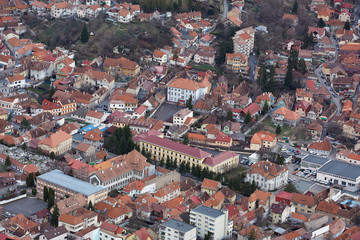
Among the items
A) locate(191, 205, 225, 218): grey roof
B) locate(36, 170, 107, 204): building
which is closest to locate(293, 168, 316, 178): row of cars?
locate(191, 205, 225, 218): grey roof

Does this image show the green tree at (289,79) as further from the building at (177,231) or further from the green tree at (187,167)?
the building at (177,231)

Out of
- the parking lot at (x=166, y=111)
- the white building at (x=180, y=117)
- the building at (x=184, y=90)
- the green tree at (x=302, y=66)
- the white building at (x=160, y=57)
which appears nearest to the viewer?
the white building at (x=180, y=117)

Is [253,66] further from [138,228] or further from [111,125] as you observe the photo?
[138,228]

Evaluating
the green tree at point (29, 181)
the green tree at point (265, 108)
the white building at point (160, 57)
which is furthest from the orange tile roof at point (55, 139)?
the white building at point (160, 57)

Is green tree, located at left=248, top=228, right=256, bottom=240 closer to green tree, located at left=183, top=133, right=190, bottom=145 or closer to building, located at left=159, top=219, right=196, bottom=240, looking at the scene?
building, located at left=159, top=219, right=196, bottom=240

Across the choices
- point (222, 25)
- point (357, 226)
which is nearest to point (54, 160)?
point (357, 226)
